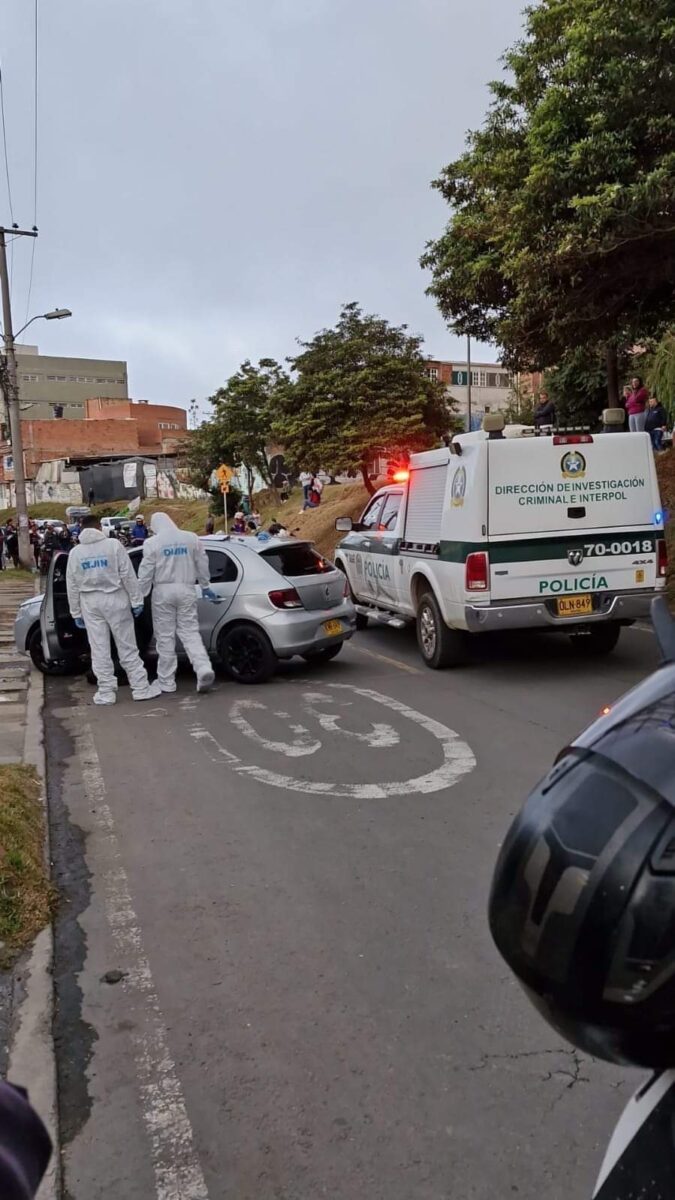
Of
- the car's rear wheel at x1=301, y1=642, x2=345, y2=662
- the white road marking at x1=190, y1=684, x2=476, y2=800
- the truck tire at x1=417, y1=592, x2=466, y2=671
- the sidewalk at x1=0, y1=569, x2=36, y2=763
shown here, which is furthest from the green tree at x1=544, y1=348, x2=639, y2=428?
the white road marking at x1=190, y1=684, x2=476, y2=800

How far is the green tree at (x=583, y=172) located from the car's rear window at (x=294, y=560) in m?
4.01

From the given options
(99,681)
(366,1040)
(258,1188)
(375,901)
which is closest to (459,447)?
(99,681)

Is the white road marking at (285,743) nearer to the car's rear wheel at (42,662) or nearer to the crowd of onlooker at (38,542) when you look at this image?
the car's rear wheel at (42,662)

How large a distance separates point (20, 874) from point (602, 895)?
3.77m

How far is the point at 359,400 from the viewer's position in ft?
75.3

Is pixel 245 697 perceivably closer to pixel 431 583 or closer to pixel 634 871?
pixel 431 583

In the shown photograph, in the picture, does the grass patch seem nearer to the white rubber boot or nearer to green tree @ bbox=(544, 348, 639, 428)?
the white rubber boot

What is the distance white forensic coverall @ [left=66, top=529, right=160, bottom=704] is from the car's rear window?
142cm

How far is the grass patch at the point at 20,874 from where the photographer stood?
3.92 meters

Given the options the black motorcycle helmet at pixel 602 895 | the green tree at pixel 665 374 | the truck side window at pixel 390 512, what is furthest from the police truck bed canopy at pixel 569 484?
the green tree at pixel 665 374

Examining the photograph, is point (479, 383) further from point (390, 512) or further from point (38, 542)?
point (390, 512)

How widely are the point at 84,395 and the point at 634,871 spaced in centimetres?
9804

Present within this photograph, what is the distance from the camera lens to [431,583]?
9.12 m

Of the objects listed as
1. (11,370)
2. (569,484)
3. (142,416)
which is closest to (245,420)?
(11,370)
